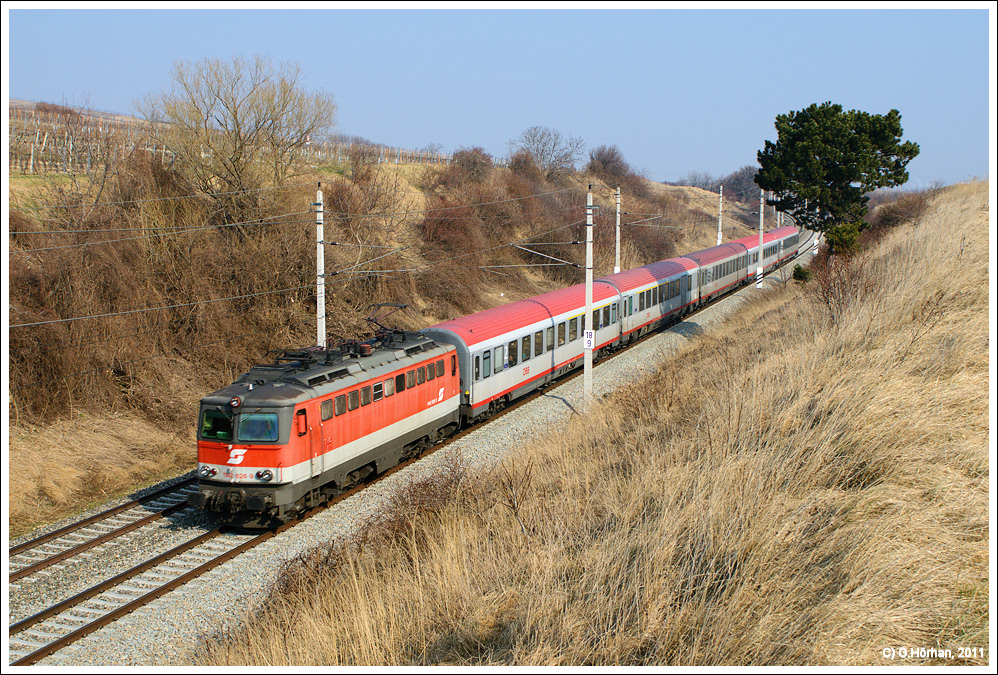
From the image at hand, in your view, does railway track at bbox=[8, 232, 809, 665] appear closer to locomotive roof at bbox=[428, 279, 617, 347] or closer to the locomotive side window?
the locomotive side window

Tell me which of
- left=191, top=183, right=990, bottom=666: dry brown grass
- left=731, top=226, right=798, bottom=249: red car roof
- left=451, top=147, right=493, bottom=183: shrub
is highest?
left=451, top=147, right=493, bottom=183: shrub

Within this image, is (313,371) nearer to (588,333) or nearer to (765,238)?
(588,333)

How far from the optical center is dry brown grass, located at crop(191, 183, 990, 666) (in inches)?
268

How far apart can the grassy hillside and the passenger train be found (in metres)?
4.93

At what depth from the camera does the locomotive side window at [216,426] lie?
1304cm

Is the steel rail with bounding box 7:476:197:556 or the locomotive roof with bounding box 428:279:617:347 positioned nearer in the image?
the steel rail with bounding box 7:476:197:556

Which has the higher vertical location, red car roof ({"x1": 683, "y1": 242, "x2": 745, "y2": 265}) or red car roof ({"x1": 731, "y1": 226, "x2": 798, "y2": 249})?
red car roof ({"x1": 731, "y1": 226, "x2": 798, "y2": 249})

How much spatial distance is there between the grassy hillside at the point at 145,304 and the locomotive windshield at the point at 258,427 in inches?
207

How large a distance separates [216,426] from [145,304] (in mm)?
10964

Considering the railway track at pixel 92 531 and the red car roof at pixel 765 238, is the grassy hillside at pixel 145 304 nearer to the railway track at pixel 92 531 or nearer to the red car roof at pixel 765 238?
the railway track at pixel 92 531

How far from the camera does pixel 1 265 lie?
13.1 metres

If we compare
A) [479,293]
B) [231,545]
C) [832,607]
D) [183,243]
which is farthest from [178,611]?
[479,293]

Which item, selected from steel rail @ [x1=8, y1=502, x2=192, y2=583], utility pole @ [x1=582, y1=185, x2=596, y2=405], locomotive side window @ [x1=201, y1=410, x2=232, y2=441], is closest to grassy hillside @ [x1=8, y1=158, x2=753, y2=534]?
steel rail @ [x1=8, y1=502, x2=192, y2=583]

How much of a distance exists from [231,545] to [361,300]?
1902 cm
